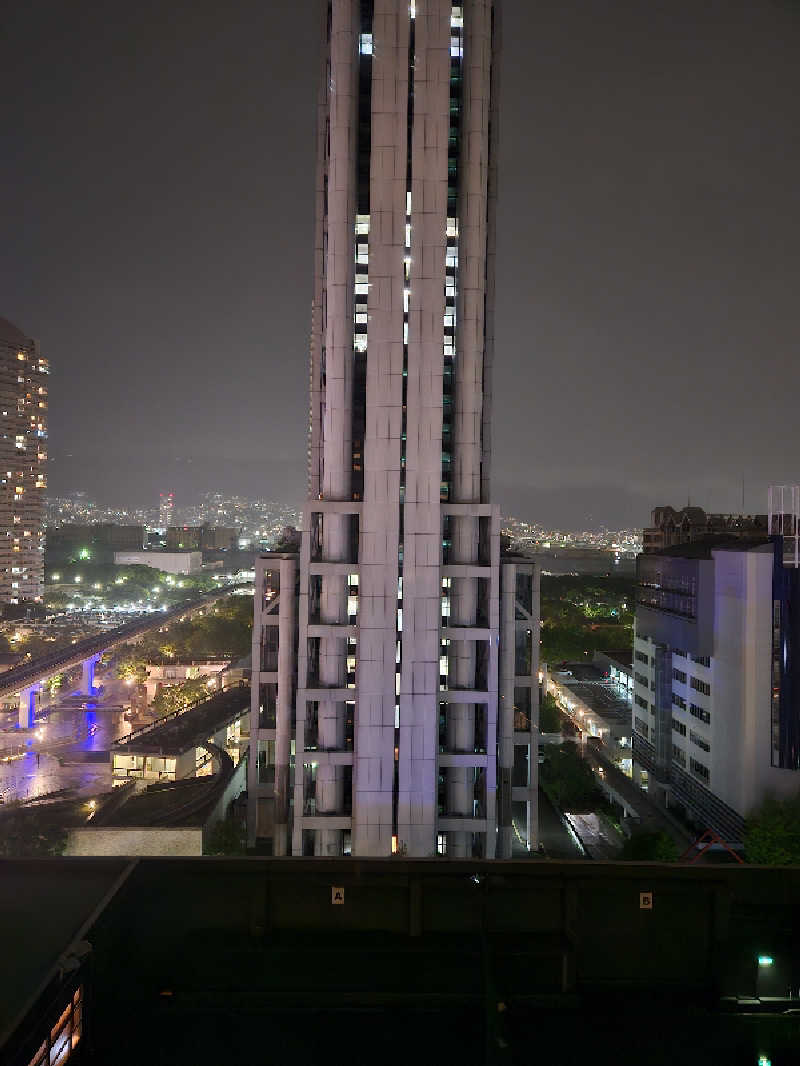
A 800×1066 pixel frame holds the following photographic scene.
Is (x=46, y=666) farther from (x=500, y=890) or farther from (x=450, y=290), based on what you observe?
(x=500, y=890)

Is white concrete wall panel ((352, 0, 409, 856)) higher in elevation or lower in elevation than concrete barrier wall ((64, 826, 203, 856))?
higher

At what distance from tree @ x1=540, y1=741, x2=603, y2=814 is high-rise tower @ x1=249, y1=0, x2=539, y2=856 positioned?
23.8 feet

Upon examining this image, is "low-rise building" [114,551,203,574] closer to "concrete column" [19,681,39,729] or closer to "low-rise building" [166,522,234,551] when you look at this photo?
"low-rise building" [166,522,234,551]

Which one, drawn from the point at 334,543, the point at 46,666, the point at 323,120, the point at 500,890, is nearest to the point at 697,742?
the point at 334,543

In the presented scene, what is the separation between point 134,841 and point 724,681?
2251 cm

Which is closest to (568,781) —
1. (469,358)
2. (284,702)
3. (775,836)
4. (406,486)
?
(775,836)

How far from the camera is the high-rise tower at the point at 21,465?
281ft

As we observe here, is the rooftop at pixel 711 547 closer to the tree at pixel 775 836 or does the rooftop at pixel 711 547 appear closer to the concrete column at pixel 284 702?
the tree at pixel 775 836

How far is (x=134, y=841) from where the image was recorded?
19.8 m

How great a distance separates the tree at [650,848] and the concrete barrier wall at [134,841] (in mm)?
14131

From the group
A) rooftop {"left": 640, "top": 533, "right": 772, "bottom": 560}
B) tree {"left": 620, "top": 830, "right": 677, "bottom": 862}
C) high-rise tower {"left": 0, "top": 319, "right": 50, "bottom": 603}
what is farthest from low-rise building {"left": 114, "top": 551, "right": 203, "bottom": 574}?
tree {"left": 620, "top": 830, "right": 677, "bottom": 862}

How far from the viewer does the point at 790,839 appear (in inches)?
779

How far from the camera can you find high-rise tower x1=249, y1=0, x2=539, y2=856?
1872 centimetres

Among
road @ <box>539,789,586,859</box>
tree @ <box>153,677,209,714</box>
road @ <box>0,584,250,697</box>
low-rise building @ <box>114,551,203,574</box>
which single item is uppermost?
low-rise building @ <box>114,551,203,574</box>
